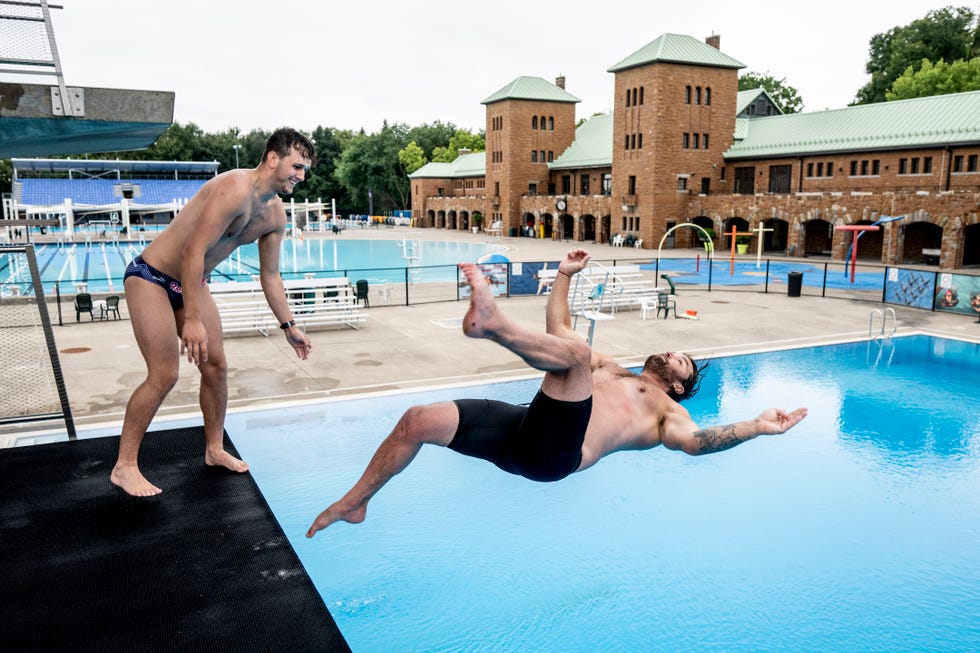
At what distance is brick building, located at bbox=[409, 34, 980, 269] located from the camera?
122 ft

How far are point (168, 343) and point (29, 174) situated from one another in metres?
87.2

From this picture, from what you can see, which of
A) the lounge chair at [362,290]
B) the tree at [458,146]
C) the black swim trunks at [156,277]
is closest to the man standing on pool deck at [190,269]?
the black swim trunks at [156,277]

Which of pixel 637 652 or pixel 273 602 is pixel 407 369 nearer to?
pixel 637 652

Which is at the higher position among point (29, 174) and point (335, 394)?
point (29, 174)

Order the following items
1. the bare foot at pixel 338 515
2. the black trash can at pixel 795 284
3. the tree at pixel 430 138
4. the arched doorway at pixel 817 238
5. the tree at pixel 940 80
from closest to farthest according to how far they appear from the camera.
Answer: the bare foot at pixel 338 515 → the black trash can at pixel 795 284 → the arched doorway at pixel 817 238 → the tree at pixel 940 80 → the tree at pixel 430 138

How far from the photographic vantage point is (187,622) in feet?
10.9

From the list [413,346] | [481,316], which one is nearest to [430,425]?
[481,316]

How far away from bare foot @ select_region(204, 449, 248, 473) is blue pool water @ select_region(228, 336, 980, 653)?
164 cm

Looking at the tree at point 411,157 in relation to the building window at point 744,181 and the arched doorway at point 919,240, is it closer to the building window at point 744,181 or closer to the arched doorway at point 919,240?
the building window at point 744,181

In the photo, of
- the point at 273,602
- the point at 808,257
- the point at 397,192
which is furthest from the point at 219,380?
the point at 397,192

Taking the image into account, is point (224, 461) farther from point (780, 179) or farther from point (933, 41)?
point (933, 41)

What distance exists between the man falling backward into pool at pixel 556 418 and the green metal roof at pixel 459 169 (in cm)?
7458

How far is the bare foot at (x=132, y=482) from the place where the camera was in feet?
16.2

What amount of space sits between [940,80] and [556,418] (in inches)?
2442
